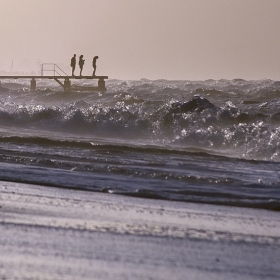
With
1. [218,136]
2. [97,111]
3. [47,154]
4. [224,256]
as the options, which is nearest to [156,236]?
[224,256]

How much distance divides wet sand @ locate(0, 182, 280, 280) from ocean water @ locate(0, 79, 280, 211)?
2.73ft

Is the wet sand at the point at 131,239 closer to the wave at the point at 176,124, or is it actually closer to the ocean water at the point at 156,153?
the ocean water at the point at 156,153

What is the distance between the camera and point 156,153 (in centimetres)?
1167

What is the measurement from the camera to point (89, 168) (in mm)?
9203

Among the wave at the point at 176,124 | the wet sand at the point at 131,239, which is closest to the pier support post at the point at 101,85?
the wave at the point at 176,124

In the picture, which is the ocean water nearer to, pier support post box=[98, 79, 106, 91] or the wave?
the wave

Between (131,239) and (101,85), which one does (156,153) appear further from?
(101,85)

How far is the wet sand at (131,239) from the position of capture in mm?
4215

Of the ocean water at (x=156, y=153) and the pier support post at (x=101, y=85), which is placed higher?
the ocean water at (x=156, y=153)

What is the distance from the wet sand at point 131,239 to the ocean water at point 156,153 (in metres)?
0.83

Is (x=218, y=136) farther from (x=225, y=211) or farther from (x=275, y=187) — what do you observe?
(x=225, y=211)

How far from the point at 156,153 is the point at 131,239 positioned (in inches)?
264

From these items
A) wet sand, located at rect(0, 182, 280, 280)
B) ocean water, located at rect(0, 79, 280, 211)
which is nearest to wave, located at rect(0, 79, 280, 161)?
ocean water, located at rect(0, 79, 280, 211)

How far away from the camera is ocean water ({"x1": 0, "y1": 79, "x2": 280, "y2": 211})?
766cm
